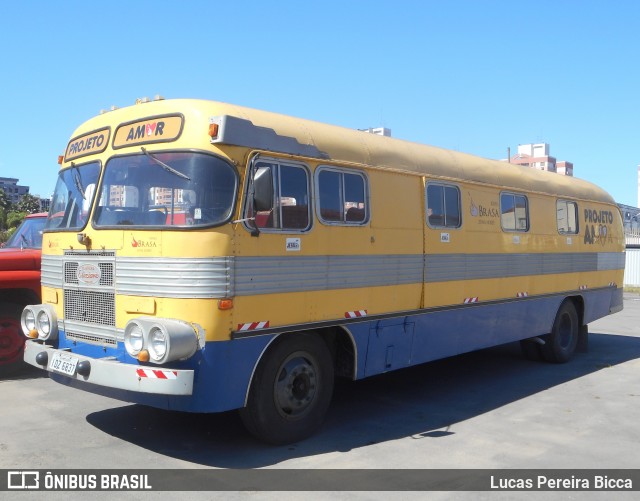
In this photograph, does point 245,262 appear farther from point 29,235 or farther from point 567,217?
point 567,217

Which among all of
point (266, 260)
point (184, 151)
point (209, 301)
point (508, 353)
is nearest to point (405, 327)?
point (266, 260)

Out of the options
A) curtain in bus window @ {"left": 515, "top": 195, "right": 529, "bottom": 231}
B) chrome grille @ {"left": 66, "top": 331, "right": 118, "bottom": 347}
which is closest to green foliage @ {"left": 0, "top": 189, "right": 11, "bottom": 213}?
curtain in bus window @ {"left": 515, "top": 195, "right": 529, "bottom": 231}

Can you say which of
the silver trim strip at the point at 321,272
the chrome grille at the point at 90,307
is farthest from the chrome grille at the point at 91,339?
the silver trim strip at the point at 321,272

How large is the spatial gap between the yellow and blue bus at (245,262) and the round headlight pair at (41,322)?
0.02m

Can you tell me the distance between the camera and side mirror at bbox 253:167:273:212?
18.3ft

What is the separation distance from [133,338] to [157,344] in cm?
30

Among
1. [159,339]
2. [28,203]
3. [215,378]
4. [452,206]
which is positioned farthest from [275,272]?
[28,203]

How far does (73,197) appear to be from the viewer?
6.52 metres

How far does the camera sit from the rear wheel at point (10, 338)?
8820mm

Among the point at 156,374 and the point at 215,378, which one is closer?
the point at 156,374

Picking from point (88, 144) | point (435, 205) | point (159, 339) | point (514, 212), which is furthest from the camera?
point (514, 212)

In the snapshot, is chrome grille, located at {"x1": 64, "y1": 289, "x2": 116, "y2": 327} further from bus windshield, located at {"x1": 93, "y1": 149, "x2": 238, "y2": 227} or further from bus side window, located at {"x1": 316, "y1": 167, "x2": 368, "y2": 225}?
bus side window, located at {"x1": 316, "y1": 167, "x2": 368, "y2": 225}

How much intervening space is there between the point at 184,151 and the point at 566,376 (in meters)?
7.06

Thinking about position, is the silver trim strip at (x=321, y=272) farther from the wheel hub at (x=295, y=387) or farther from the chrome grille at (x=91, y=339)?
the chrome grille at (x=91, y=339)
